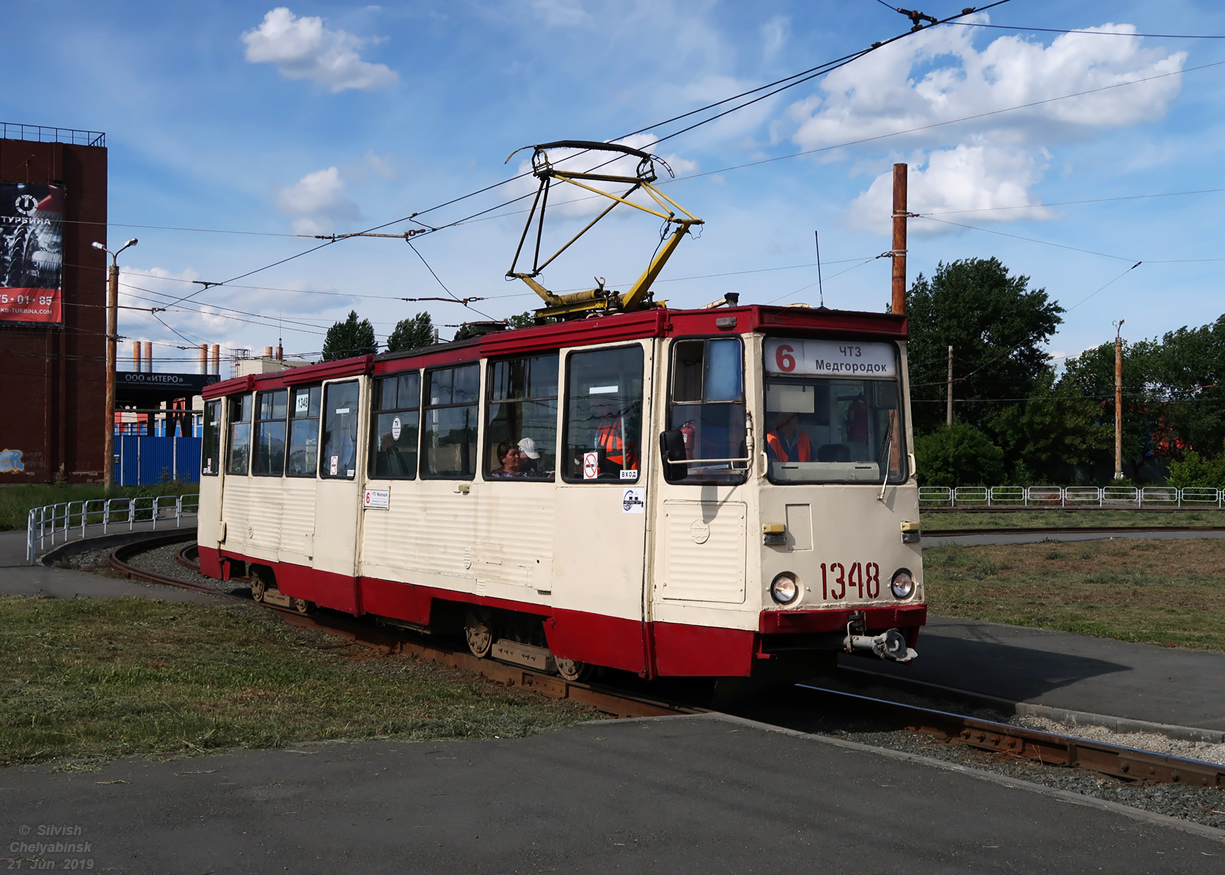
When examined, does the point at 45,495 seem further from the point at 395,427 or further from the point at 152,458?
the point at 395,427

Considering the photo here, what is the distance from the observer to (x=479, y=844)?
5188 mm

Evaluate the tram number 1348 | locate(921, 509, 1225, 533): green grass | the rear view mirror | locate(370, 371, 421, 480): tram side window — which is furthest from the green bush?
the rear view mirror

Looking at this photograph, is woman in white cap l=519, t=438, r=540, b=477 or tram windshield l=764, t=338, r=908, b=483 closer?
tram windshield l=764, t=338, r=908, b=483

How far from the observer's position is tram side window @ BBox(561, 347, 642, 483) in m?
8.59

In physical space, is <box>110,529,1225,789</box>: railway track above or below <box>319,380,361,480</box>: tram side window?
below

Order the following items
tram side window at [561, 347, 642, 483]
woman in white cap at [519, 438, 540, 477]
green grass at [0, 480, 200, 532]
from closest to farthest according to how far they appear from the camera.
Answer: tram side window at [561, 347, 642, 483] → woman in white cap at [519, 438, 540, 477] → green grass at [0, 480, 200, 532]

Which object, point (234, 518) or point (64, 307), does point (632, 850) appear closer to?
point (234, 518)

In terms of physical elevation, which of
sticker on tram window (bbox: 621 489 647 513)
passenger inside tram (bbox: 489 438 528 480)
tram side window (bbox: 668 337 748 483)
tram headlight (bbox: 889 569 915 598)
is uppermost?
tram side window (bbox: 668 337 748 483)

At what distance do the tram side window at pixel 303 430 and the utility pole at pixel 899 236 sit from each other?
7.39 meters

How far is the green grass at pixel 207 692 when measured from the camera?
7.02m

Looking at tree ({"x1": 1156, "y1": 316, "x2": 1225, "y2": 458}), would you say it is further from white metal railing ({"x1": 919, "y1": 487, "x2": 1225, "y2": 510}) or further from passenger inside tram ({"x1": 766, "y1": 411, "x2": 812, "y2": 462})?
passenger inside tram ({"x1": 766, "y1": 411, "x2": 812, "y2": 462})

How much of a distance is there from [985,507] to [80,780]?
45521mm

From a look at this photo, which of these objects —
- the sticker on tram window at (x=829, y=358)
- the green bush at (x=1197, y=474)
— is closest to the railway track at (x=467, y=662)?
the sticker on tram window at (x=829, y=358)

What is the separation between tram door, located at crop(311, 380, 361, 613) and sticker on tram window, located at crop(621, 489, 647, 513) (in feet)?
15.2
